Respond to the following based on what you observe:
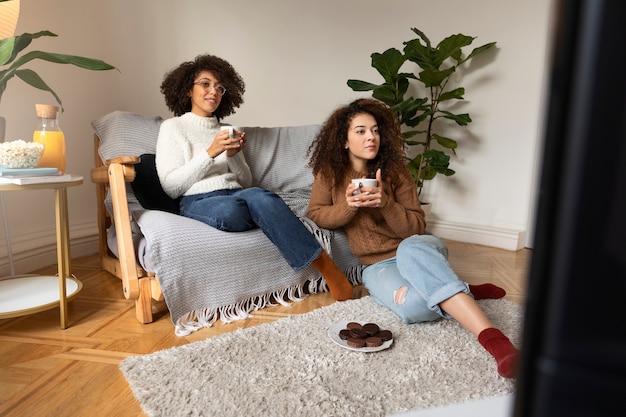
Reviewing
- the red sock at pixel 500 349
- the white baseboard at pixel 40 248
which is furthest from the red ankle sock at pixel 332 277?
the white baseboard at pixel 40 248

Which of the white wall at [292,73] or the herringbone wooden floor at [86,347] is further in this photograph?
the white wall at [292,73]

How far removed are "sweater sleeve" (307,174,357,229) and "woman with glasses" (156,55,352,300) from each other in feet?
0.31

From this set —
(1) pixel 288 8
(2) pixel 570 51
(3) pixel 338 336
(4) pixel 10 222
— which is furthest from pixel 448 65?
(2) pixel 570 51

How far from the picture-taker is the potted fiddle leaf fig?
8.55 ft

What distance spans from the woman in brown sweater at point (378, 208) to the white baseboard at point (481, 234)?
1.06 metres

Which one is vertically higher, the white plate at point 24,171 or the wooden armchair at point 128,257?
the white plate at point 24,171

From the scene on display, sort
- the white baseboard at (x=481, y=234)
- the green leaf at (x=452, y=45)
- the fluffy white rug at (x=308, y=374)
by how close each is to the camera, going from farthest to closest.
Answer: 1. the white baseboard at (x=481, y=234)
2. the green leaf at (x=452, y=45)
3. the fluffy white rug at (x=308, y=374)

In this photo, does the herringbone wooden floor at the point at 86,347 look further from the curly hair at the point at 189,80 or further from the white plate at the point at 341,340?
the curly hair at the point at 189,80

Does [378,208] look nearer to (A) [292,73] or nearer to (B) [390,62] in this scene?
(B) [390,62]

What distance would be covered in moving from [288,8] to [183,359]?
2.47 meters

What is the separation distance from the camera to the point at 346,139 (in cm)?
173

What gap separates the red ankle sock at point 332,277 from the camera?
67.7 inches

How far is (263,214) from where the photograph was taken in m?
1.70

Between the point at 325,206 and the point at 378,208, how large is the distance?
206 millimetres
